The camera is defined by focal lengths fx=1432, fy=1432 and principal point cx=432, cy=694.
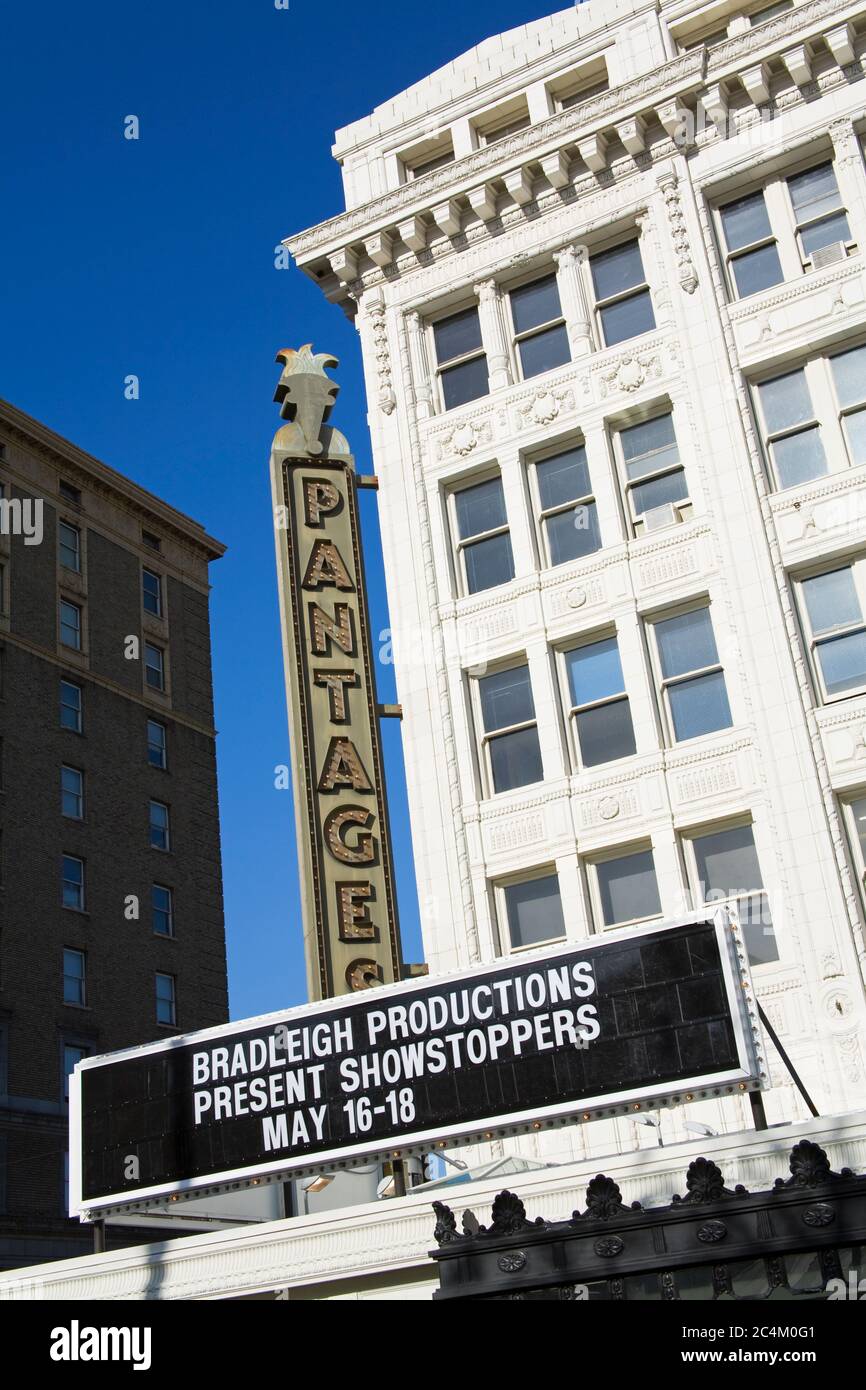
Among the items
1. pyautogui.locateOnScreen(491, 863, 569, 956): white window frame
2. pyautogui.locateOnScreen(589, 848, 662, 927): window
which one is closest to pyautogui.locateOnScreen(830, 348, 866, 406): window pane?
pyautogui.locateOnScreen(589, 848, 662, 927): window

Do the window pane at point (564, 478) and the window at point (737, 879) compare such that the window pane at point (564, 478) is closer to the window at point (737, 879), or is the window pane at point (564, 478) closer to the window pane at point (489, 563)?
the window pane at point (489, 563)

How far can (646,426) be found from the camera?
24.1 metres

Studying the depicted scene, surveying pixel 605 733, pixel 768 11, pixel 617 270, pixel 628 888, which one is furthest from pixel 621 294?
pixel 628 888

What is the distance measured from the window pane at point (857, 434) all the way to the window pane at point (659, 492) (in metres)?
2.65

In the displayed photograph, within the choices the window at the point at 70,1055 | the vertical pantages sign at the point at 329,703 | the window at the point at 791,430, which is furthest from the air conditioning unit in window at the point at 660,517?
→ the window at the point at 70,1055

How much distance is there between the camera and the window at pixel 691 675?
2178 cm

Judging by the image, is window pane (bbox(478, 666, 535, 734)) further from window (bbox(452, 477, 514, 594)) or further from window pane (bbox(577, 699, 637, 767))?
window (bbox(452, 477, 514, 594))

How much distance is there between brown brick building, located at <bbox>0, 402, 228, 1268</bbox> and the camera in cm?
4497

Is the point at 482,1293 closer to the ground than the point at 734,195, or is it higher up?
closer to the ground

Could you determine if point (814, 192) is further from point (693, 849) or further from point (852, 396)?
point (693, 849)
